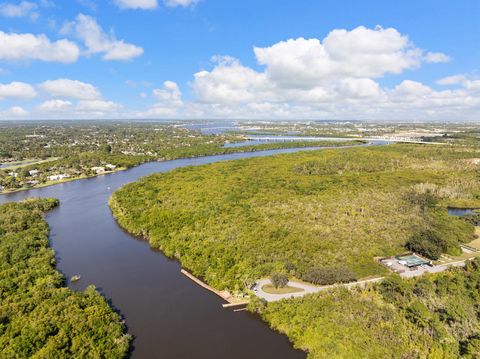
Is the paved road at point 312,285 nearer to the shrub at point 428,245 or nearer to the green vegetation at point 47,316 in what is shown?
the shrub at point 428,245

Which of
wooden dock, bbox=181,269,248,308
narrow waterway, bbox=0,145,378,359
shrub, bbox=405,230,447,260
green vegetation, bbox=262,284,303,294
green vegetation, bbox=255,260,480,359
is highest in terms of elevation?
shrub, bbox=405,230,447,260

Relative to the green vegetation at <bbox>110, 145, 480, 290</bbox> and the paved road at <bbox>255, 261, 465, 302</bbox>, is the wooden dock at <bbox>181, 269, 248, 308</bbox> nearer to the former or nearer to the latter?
the green vegetation at <bbox>110, 145, 480, 290</bbox>

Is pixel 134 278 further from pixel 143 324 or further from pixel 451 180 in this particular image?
pixel 451 180

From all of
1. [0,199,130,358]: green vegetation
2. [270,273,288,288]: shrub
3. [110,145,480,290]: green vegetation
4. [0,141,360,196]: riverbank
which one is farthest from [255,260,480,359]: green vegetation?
[0,141,360,196]: riverbank

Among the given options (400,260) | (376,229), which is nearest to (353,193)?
(376,229)

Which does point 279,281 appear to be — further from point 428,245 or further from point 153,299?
point 428,245

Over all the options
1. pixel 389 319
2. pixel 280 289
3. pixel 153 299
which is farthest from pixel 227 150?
pixel 389 319

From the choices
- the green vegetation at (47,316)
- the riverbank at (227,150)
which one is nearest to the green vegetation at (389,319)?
the green vegetation at (47,316)
